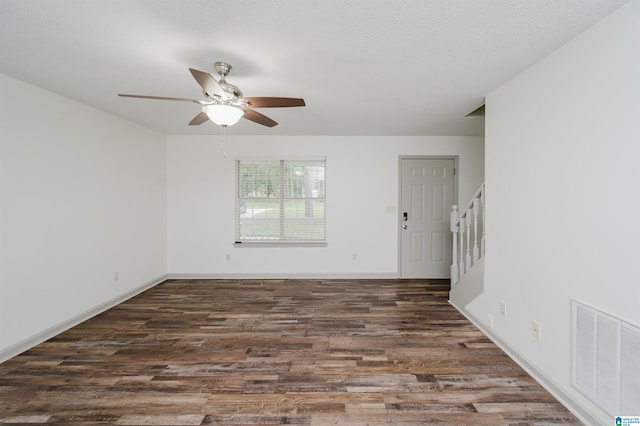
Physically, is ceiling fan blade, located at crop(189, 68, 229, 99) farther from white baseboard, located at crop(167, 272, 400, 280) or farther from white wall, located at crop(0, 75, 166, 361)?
white baseboard, located at crop(167, 272, 400, 280)

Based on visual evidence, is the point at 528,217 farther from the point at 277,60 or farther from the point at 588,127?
the point at 277,60

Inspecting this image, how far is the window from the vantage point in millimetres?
4902

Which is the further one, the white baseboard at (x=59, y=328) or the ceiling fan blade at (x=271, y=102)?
the white baseboard at (x=59, y=328)

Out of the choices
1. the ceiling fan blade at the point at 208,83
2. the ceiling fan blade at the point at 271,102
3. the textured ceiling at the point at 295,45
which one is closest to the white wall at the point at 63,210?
the textured ceiling at the point at 295,45

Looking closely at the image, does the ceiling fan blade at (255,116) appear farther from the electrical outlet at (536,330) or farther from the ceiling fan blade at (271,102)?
the electrical outlet at (536,330)

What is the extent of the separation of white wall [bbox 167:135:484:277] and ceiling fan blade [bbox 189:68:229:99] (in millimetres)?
2789

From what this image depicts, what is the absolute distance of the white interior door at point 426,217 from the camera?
486cm

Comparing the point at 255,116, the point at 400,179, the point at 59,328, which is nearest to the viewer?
the point at 255,116

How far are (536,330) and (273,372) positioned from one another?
2.06m

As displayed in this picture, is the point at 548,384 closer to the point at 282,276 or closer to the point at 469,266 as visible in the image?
the point at 469,266

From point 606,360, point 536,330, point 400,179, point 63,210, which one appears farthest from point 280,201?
point 606,360

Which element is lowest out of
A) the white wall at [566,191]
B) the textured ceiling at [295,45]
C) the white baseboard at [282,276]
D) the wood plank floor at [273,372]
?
the wood plank floor at [273,372]

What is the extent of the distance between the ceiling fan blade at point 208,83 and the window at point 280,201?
2.82 m

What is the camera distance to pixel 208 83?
6.20 ft
